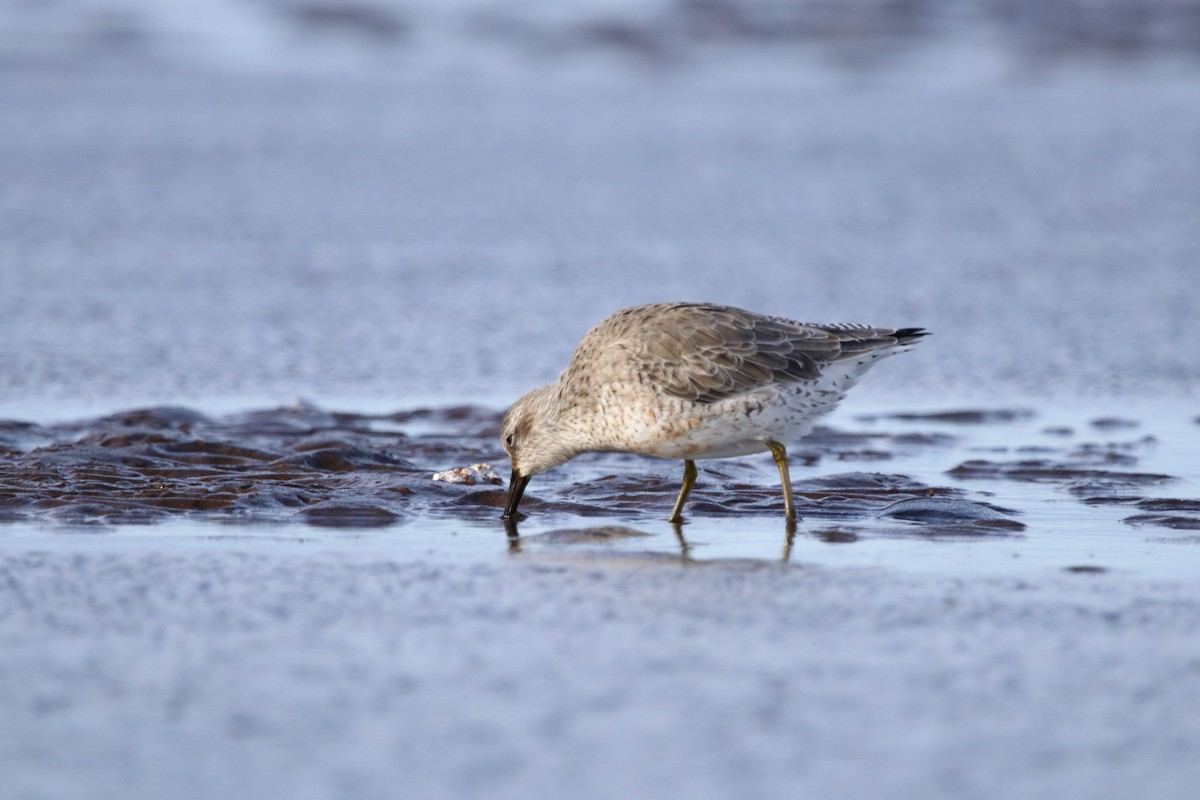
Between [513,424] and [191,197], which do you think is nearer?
[513,424]

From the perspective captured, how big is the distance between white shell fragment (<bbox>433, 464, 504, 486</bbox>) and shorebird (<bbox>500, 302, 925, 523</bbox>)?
415mm

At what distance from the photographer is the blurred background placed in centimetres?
1185

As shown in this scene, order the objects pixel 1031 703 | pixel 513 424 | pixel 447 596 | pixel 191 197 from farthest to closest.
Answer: pixel 191 197 → pixel 513 424 → pixel 447 596 → pixel 1031 703

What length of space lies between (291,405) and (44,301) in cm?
373

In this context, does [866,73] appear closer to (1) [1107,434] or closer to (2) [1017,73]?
(2) [1017,73]

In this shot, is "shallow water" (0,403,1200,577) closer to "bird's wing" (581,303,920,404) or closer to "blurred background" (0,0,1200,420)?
"bird's wing" (581,303,920,404)

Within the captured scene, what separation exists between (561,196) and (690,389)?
1001 centimetres

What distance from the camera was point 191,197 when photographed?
17312 mm

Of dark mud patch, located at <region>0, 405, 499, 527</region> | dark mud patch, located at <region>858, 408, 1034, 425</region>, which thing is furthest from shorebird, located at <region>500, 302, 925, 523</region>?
dark mud patch, located at <region>858, 408, 1034, 425</region>

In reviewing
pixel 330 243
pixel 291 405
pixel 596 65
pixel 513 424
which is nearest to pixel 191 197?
pixel 330 243

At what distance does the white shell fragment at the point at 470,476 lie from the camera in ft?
27.9

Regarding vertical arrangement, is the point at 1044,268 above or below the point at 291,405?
above

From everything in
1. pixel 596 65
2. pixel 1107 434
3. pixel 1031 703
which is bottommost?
pixel 1031 703

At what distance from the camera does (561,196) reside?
57.9ft
